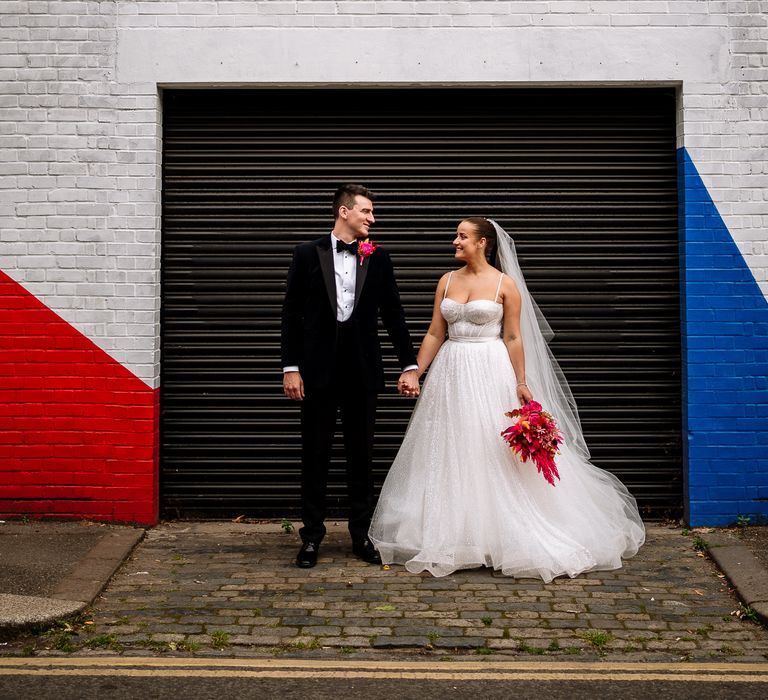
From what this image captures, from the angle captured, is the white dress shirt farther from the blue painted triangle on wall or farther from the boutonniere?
the blue painted triangle on wall

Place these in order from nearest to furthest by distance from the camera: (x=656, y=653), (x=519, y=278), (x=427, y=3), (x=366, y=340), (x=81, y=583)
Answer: (x=656, y=653) < (x=81, y=583) < (x=366, y=340) < (x=519, y=278) < (x=427, y=3)

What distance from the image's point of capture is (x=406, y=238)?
761cm

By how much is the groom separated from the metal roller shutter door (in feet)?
3.64

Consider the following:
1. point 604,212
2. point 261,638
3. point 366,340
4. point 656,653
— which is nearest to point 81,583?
point 261,638

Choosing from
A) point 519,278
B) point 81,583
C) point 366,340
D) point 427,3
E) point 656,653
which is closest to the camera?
point 656,653

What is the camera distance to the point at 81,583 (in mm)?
5848

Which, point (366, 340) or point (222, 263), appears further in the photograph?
point (222, 263)

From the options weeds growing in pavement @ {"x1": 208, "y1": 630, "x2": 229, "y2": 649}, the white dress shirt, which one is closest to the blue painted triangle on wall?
the white dress shirt

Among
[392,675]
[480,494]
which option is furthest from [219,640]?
[480,494]

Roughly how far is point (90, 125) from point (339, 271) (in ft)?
7.78

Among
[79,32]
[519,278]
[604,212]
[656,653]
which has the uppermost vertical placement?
[79,32]

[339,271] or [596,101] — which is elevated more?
[596,101]

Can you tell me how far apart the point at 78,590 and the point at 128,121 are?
3.49 meters

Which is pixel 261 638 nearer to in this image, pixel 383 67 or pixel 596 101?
pixel 383 67
